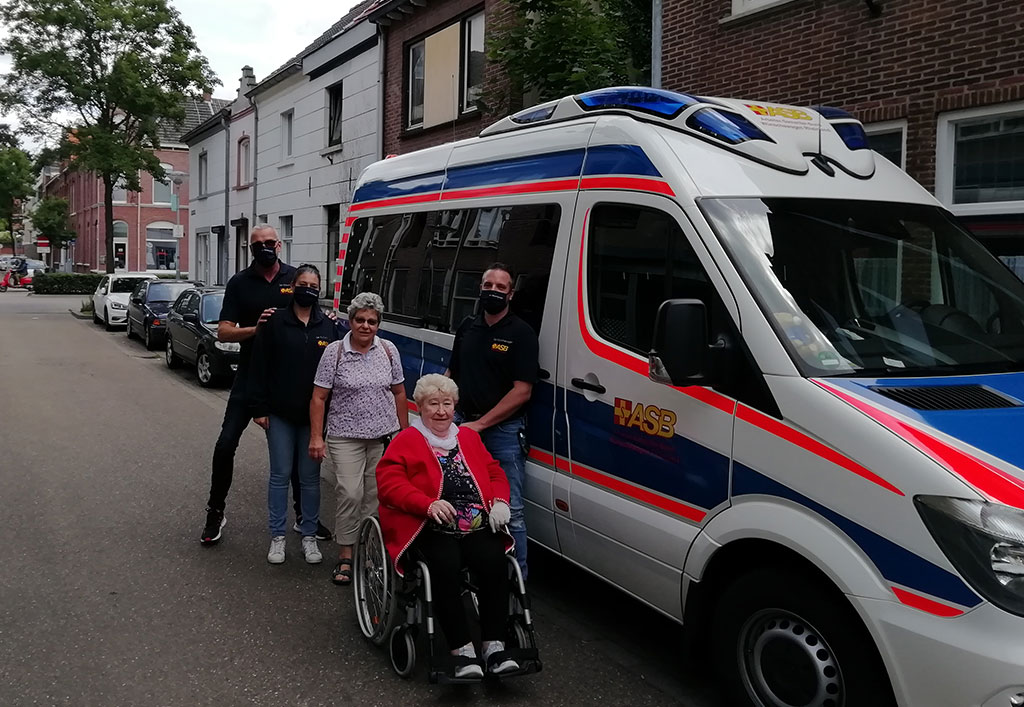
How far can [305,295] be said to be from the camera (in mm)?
5695

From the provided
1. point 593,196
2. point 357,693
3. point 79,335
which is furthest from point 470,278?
point 79,335

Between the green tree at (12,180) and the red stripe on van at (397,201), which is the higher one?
the green tree at (12,180)

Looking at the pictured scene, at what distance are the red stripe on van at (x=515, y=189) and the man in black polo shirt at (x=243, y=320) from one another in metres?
1.19

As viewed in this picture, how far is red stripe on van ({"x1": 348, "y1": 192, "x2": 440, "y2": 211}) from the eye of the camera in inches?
254

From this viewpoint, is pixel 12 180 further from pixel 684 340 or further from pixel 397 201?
pixel 684 340

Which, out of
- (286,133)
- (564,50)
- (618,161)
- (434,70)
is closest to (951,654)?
(618,161)

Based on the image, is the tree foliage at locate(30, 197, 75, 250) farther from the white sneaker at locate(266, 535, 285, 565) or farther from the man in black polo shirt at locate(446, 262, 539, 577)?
the man in black polo shirt at locate(446, 262, 539, 577)

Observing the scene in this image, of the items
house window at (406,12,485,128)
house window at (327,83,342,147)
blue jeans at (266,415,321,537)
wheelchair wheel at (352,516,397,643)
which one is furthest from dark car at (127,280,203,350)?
wheelchair wheel at (352,516,397,643)

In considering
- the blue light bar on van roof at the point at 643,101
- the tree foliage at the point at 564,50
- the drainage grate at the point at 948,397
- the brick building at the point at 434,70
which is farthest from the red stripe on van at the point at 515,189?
the brick building at the point at 434,70

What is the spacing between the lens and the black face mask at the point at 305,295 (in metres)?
5.69

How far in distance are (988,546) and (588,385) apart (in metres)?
2.06

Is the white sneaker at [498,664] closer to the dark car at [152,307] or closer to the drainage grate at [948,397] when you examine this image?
the drainage grate at [948,397]

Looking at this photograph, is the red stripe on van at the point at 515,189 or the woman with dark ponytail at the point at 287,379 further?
the woman with dark ponytail at the point at 287,379

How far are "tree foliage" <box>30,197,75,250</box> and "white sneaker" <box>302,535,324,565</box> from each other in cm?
6703
